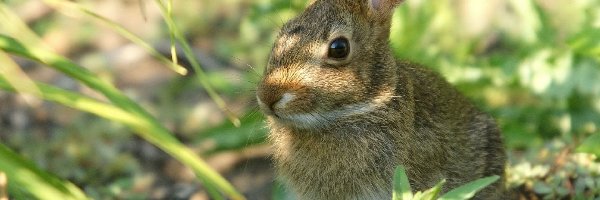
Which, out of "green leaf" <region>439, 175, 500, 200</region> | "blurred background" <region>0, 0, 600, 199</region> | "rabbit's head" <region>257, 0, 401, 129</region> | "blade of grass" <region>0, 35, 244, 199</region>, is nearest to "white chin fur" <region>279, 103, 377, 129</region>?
"rabbit's head" <region>257, 0, 401, 129</region>

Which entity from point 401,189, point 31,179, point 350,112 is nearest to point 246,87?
point 350,112

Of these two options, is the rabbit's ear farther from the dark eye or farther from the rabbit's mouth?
the rabbit's mouth

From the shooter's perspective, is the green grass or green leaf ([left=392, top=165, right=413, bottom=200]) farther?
green leaf ([left=392, top=165, right=413, bottom=200])

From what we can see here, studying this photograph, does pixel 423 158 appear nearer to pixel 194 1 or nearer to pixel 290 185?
pixel 290 185

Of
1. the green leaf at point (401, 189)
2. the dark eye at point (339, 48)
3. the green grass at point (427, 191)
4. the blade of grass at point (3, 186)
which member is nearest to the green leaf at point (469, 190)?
the green grass at point (427, 191)

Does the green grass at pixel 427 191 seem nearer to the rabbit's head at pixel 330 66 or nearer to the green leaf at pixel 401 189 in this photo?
the green leaf at pixel 401 189

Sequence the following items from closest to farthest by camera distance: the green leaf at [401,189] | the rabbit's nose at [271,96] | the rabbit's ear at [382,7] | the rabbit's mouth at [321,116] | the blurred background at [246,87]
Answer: the green leaf at [401,189], the rabbit's nose at [271,96], the rabbit's mouth at [321,116], the rabbit's ear at [382,7], the blurred background at [246,87]
